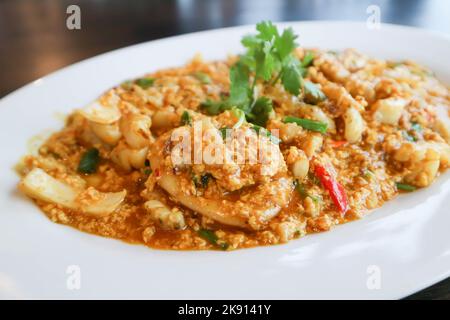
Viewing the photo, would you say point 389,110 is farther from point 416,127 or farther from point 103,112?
point 103,112

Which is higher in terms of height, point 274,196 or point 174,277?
point 274,196

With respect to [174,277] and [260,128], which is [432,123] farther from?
[174,277]

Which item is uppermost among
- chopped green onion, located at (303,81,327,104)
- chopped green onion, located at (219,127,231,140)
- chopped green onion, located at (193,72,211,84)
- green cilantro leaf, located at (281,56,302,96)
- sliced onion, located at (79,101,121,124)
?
green cilantro leaf, located at (281,56,302,96)

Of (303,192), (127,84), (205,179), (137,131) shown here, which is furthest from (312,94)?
(127,84)

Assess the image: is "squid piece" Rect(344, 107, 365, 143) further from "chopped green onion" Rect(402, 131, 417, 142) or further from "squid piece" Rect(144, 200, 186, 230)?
"squid piece" Rect(144, 200, 186, 230)

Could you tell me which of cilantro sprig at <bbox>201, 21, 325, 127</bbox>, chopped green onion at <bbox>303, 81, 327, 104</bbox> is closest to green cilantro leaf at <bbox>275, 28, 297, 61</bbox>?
cilantro sprig at <bbox>201, 21, 325, 127</bbox>
